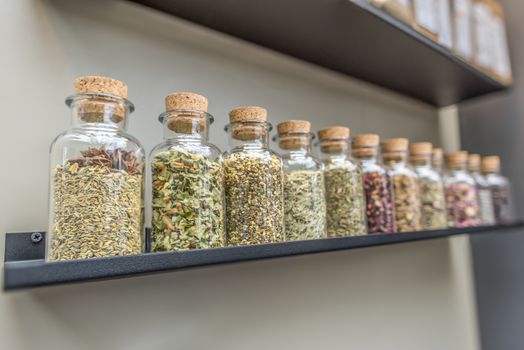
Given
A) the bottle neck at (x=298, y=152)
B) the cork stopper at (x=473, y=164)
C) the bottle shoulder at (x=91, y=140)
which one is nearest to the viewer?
the bottle shoulder at (x=91, y=140)

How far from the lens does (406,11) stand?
0.91 metres

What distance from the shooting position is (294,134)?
30.4 inches

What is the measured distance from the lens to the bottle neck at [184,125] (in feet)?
2.02

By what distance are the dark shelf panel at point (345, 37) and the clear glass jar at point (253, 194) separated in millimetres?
277

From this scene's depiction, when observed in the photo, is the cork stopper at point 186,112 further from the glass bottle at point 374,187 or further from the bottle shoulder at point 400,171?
the bottle shoulder at point 400,171

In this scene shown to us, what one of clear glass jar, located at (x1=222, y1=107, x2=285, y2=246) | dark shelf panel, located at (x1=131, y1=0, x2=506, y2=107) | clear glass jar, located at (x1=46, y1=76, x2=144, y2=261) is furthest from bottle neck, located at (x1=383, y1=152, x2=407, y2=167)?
clear glass jar, located at (x1=46, y1=76, x2=144, y2=261)

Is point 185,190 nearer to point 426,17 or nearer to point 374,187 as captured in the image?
point 374,187

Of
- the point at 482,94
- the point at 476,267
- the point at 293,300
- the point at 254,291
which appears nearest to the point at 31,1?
the point at 254,291

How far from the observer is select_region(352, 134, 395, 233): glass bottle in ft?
2.79

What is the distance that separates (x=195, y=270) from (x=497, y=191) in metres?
1.02

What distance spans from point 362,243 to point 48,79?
623mm

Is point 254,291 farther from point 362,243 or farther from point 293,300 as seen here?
point 362,243

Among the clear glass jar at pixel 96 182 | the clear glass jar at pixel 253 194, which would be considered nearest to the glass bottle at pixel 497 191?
the clear glass jar at pixel 253 194

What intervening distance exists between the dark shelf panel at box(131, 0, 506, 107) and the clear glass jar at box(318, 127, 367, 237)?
241mm
